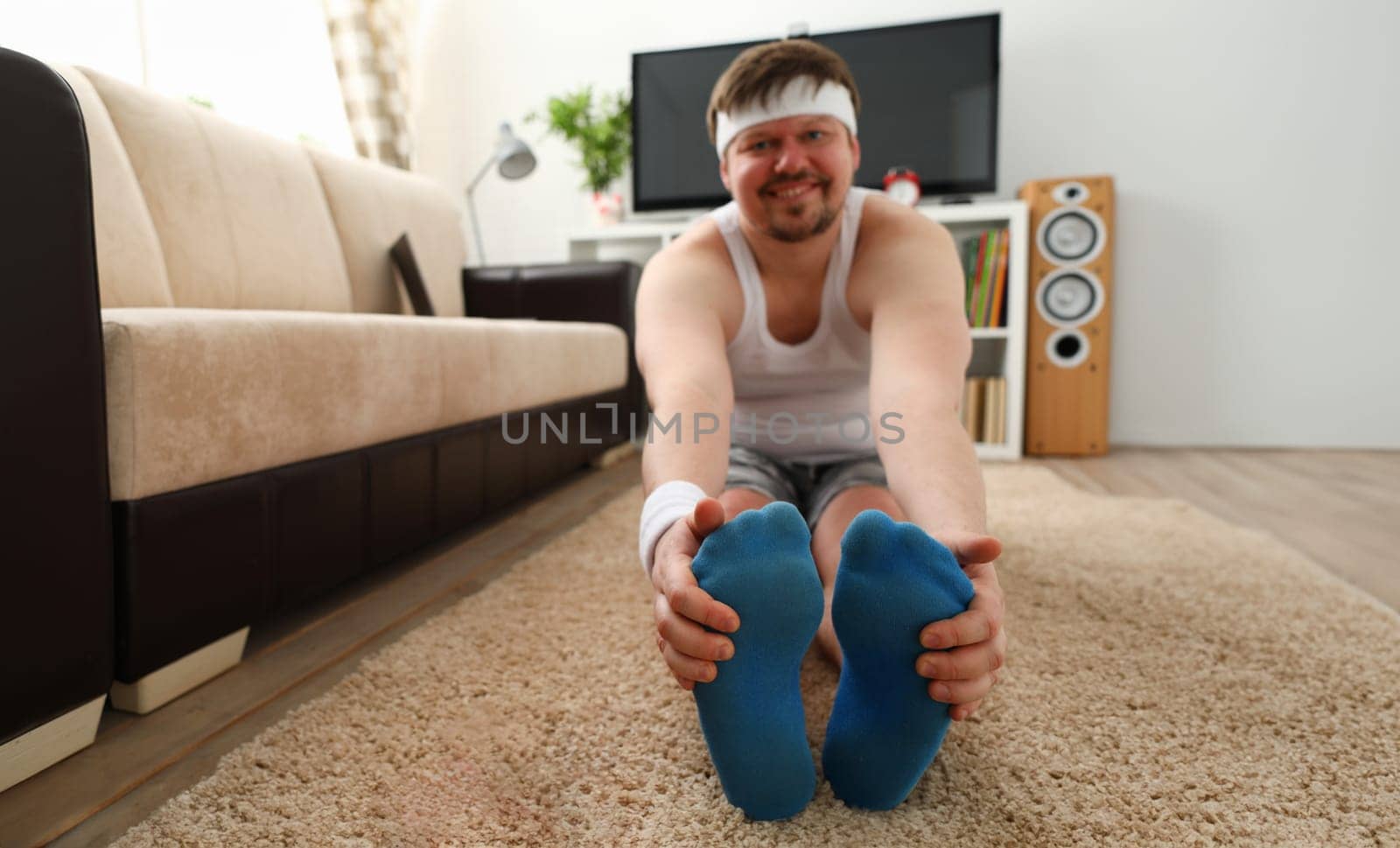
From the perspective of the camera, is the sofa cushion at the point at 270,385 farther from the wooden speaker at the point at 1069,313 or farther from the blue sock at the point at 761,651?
the wooden speaker at the point at 1069,313

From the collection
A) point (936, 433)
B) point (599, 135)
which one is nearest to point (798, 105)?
point (936, 433)

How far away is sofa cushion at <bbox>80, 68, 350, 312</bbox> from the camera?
1.50 meters

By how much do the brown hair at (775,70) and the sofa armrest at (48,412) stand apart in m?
0.74

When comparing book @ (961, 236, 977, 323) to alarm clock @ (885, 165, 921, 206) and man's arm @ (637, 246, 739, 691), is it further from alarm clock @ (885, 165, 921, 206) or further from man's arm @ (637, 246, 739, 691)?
man's arm @ (637, 246, 739, 691)

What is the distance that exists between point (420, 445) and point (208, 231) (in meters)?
0.74

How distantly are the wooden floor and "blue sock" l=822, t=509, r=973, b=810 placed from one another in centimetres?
64

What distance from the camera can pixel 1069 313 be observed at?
8.80 ft

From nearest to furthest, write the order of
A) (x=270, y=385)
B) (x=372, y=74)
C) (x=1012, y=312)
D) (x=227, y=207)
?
(x=270, y=385), (x=227, y=207), (x=1012, y=312), (x=372, y=74)

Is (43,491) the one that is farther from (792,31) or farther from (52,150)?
(792,31)

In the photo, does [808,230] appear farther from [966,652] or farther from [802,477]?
[966,652]

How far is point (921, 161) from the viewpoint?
284cm

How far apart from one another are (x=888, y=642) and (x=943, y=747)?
26 cm

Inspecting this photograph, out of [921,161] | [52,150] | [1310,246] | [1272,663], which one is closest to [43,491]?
[52,150]

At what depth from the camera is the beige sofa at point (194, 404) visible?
2.22 ft
